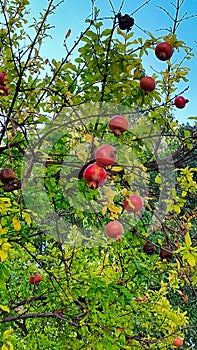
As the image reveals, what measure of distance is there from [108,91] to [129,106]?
0.15 meters

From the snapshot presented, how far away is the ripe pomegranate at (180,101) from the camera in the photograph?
210cm

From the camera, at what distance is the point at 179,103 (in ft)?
6.89

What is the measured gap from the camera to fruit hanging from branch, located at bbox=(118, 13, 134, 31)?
164cm

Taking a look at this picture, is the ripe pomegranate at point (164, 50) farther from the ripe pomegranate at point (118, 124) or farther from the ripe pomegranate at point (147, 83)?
the ripe pomegranate at point (118, 124)

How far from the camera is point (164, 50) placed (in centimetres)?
178

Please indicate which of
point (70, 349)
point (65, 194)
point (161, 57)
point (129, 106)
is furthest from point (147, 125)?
point (70, 349)

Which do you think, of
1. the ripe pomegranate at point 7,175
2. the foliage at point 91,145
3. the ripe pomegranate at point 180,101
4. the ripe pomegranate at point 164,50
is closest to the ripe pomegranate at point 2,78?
the foliage at point 91,145

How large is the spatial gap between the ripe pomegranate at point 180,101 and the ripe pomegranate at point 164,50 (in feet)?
1.14

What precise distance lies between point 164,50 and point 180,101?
1.25 feet

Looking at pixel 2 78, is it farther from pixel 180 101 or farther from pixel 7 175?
pixel 180 101

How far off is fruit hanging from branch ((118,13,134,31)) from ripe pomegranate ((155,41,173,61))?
160 mm

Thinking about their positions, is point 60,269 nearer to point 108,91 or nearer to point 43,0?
point 108,91

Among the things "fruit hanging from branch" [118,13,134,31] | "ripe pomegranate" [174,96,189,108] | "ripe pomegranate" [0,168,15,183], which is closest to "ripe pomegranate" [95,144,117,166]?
"ripe pomegranate" [0,168,15,183]

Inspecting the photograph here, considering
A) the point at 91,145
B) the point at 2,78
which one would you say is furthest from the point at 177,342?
the point at 2,78
